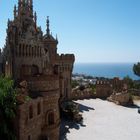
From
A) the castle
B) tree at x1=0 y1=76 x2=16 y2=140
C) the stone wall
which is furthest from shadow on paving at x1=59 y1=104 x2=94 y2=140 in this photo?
tree at x1=0 y1=76 x2=16 y2=140

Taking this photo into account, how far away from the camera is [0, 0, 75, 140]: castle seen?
26.1 meters

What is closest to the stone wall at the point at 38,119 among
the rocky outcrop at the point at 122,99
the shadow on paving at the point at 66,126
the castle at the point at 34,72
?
the castle at the point at 34,72

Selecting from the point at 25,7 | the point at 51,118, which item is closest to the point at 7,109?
the point at 51,118

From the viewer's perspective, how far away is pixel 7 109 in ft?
77.3

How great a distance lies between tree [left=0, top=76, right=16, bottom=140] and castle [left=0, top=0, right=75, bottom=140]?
0.59m

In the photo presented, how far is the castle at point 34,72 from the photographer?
2608 centimetres

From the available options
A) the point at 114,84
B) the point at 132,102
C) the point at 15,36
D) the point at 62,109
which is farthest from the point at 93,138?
the point at 114,84

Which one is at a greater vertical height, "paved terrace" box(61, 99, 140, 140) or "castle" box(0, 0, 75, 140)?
"castle" box(0, 0, 75, 140)

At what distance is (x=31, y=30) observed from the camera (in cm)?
3872

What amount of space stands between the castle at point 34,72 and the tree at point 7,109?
588 mm

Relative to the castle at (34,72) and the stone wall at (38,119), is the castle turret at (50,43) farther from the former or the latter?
the stone wall at (38,119)

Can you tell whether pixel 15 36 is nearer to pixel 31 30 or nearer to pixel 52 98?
pixel 31 30

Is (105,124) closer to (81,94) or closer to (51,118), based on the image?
(51,118)

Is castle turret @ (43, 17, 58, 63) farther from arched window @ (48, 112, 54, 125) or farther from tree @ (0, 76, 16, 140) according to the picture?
tree @ (0, 76, 16, 140)
